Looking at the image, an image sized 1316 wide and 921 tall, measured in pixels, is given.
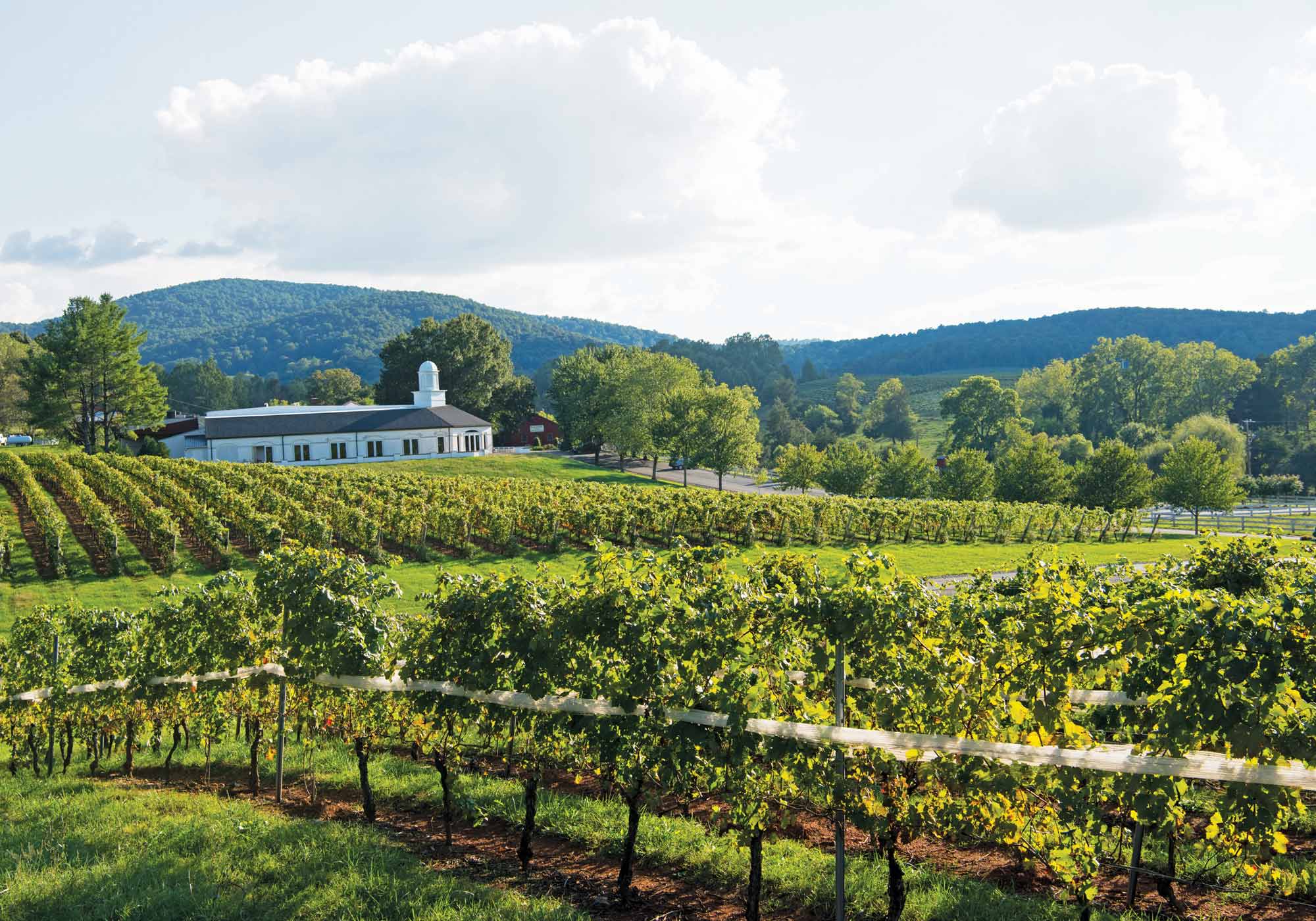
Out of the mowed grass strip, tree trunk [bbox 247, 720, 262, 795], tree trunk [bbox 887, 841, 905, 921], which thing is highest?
tree trunk [bbox 887, 841, 905, 921]

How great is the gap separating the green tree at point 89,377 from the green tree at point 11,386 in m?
21.2

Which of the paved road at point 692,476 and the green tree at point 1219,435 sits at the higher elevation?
the green tree at point 1219,435

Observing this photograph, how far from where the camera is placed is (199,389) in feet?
425

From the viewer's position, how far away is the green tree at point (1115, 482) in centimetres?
Result: 4853

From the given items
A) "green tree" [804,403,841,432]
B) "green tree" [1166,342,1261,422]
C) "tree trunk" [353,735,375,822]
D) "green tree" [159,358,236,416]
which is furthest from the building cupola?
"green tree" [1166,342,1261,422]

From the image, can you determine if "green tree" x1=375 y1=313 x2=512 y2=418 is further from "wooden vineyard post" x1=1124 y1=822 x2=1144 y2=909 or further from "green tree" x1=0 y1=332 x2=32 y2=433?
"wooden vineyard post" x1=1124 y1=822 x2=1144 y2=909

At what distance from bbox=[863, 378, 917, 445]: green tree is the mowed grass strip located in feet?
395

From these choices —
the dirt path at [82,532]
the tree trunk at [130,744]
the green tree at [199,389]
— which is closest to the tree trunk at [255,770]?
the tree trunk at [130,744]

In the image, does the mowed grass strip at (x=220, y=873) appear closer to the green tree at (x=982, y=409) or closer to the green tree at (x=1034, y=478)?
the green tree at (x=1034, y=478)

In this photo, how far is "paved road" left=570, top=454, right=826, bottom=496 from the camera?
69.3 metres

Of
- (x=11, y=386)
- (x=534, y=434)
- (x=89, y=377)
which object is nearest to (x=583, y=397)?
(x=534, y=434)

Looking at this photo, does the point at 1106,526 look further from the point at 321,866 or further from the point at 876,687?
the point at 321,866

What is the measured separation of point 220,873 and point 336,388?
385 feet

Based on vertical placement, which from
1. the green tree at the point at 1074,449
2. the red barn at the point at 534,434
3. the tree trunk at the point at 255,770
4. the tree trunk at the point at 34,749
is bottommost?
the tree trunk at the point at 34,749
